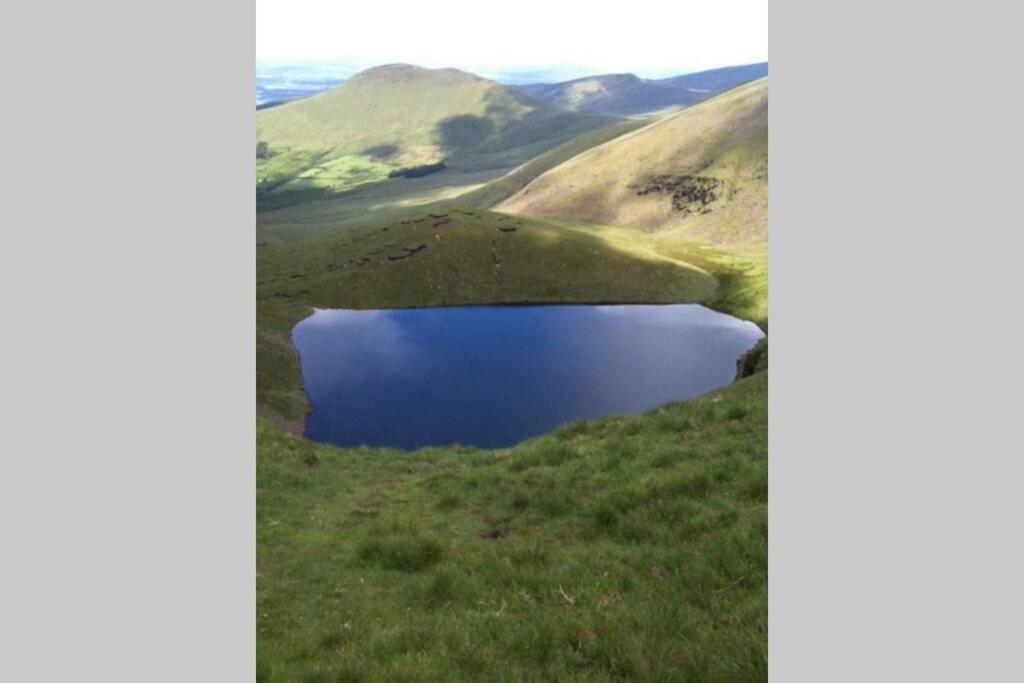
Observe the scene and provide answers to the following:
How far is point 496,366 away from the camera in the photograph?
234 feet

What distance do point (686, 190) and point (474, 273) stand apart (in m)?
62.1

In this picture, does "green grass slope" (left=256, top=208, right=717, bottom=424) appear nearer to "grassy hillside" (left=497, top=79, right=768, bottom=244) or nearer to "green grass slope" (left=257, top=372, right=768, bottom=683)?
"grassy hillside" (left=497, top=79, right=768, bottom=244)

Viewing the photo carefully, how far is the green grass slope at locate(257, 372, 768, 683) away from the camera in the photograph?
6594mm

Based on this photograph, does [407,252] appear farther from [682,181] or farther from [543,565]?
[543,565]

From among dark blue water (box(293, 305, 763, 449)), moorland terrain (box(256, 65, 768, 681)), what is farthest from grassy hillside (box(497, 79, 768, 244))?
moorland terrain (box(256, 65, 768, 681))

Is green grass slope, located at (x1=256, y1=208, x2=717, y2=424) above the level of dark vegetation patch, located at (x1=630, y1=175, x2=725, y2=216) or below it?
below

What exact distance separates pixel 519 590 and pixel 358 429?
163 ft

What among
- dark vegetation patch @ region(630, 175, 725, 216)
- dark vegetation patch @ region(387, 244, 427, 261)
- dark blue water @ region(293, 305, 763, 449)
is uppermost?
dark vegetation patch @ region(630, 175, 725, 216)

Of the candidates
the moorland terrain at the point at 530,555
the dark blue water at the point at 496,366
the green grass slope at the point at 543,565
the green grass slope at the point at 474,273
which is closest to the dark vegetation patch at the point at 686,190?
the green grass slope at the point at 474,273

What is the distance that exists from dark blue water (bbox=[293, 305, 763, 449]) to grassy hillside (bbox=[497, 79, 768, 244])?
46.1 m

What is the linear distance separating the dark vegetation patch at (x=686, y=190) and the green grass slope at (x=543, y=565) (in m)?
123

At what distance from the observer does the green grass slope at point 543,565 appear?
6.59 meters

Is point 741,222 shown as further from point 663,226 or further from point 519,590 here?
point 519,590

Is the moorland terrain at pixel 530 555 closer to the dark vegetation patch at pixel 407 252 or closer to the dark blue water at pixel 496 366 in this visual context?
the dark blue water at pixel 496 366
